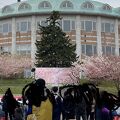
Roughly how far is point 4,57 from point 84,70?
47.8 feet

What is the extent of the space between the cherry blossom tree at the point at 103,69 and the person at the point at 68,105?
3410 centimetres

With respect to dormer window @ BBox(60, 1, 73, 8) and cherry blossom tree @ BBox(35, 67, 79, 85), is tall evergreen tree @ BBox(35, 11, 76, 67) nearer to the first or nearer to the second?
cherry blossom tree @ BBox(35, 67, 79, 85)

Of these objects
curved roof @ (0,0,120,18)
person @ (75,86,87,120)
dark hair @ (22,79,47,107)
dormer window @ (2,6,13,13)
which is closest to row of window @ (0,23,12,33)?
curved roof @ (0,0,120,18)

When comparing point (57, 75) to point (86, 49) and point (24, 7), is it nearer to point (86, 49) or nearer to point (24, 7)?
point (86, 49)

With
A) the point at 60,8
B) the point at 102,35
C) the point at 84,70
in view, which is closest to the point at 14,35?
the point at 60,8

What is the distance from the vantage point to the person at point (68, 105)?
1008 centimetres

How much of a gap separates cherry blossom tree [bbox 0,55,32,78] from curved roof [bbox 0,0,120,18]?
363 inches

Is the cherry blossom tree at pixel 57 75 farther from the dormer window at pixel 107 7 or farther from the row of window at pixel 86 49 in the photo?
the dormer window at pixel 107 7

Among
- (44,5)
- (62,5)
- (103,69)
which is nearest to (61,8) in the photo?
(62,5)

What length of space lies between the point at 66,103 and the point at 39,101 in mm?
1986

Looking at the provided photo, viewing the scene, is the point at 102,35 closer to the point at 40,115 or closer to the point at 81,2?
the point at 81,2

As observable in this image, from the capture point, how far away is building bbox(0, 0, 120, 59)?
69062 mm

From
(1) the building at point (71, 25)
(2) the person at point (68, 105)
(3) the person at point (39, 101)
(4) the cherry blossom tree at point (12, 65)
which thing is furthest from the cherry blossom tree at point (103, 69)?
(3) the person at point (39, 101)

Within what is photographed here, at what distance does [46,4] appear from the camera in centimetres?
7131
